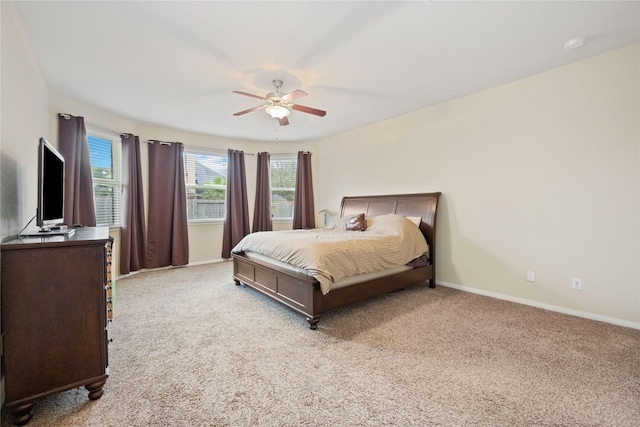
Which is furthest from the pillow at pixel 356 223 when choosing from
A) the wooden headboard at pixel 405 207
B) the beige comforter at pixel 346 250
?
the wooden headboard at pixel 405 207

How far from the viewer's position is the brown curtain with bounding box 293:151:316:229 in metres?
5.68

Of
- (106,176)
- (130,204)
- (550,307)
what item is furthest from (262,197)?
(550,307)

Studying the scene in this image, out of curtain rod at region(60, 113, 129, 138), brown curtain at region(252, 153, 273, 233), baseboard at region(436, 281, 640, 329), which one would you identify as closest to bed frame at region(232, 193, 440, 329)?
baseboard at region(436, 281, 640, 329)

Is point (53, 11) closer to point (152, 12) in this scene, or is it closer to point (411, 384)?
point (152, 12)

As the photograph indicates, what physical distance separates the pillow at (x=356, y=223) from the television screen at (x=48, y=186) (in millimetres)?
3170

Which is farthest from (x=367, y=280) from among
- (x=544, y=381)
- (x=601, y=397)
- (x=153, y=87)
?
(x=153, y=87)

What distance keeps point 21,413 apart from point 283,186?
16.0ft

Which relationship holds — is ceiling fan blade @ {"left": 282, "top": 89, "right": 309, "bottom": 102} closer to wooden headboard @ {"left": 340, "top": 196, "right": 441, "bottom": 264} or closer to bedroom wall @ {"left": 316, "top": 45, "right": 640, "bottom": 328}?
bedroom wall @ {"left": 316, "top": 45, "right": 640, "bottom": 328}

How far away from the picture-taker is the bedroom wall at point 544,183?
2.46 m

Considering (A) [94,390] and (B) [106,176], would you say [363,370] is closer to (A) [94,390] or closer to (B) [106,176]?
(A) [94,390]

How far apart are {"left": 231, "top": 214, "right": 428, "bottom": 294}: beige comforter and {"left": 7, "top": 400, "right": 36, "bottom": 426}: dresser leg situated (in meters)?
1.83

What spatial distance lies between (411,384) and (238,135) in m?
4.84

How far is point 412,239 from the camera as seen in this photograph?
11.2ft

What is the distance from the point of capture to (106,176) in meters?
4.10
